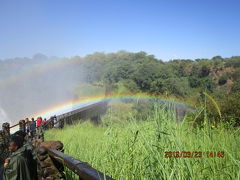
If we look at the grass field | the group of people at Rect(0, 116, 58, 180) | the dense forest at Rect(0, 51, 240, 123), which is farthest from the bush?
the grass field

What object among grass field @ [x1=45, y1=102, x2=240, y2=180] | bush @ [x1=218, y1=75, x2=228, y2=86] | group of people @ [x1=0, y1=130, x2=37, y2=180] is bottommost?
bush @ [x1=218, y1=75, x2=228, y2=86]

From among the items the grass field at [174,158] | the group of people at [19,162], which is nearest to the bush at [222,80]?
the group of people at [19,162]

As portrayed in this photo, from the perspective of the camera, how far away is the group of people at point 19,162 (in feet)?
14.1

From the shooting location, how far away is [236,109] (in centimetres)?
1217

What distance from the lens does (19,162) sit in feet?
14.3

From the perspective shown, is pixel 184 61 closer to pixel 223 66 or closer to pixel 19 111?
pixel 223 66

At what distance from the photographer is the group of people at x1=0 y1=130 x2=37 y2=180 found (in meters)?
4.30

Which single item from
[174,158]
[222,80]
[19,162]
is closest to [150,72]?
[222,80]

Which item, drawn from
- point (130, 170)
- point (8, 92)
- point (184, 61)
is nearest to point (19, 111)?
point (8, 92)

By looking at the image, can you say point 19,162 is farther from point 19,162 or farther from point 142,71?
point 142,71

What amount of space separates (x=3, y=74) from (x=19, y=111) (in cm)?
3195

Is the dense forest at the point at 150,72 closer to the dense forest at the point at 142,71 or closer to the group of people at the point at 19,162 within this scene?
the dense forest at the point at 142,71

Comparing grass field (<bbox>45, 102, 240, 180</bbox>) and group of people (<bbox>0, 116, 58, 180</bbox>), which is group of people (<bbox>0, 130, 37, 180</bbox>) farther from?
grass field (<bbox>45, 102, 240, 180</bbox>)

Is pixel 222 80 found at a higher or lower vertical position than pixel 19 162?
lower
